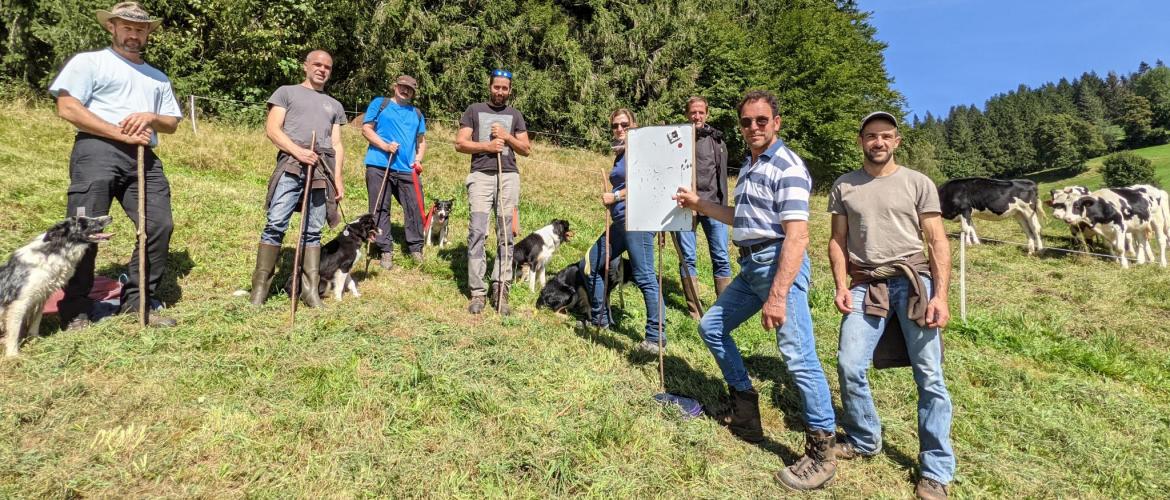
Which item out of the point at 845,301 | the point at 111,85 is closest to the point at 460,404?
the point at 845,301

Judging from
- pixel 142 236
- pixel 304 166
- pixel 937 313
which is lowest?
pixel 937 313

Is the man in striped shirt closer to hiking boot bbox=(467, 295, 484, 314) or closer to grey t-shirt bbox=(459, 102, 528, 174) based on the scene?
grey t-shirt bbox=(459, 102, 528, 174)

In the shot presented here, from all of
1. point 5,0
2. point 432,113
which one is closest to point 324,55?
point 432,113

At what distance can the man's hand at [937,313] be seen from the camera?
269 centimetres

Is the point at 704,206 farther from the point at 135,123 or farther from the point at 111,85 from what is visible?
the point at 111,85

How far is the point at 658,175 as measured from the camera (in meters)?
3.87

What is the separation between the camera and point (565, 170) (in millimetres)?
15547

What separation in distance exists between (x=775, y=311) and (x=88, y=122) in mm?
4712

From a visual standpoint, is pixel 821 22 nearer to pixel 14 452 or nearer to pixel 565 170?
pixel 565 170

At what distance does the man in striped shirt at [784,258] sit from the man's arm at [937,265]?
1.99 ft

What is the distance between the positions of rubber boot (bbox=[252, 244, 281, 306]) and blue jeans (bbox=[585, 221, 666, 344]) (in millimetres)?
2980

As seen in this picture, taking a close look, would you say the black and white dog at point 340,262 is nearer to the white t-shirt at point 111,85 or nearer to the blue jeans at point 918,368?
the white t-shirt at point 111,85

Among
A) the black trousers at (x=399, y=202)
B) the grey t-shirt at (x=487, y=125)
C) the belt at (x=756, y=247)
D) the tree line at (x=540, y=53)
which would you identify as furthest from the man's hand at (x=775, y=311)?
the tree line at (x=540, y=53)

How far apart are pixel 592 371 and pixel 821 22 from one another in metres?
29.6
